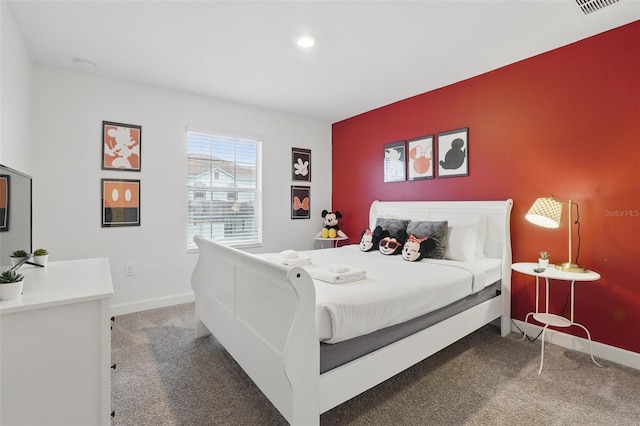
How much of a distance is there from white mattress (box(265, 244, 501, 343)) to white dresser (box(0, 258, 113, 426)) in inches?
37.8

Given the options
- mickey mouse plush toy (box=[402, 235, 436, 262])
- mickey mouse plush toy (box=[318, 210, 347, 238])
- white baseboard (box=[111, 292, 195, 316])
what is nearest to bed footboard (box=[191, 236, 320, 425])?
white baseboard (box=[111, 292, 195, 316])

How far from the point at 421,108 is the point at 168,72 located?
2.69 m

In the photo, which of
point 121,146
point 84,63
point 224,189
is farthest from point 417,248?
point 84,63

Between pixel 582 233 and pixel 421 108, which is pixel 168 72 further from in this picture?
pixel 582 233

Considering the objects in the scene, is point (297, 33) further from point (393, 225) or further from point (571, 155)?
point (571, 155)

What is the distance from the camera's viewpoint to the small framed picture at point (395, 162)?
374cm

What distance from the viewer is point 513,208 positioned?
2.83 m

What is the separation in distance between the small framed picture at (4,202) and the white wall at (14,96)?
0.62m

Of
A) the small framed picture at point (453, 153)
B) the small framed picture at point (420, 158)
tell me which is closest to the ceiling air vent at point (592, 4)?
the small framed picture at point (453, 153)

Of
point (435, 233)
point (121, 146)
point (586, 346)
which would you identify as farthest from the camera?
point (121, 146)

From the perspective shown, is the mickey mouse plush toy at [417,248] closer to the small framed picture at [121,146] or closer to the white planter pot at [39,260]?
the white planter pot at [39,260]

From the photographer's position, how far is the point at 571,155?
2.47 metres

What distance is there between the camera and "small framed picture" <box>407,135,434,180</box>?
136 inches

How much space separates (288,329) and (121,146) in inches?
111
